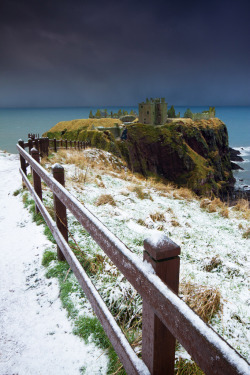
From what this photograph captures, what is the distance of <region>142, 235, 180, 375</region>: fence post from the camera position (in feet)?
4.74

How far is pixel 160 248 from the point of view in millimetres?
1420

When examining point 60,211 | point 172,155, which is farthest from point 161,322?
point 172,155

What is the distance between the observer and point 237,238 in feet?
21.3

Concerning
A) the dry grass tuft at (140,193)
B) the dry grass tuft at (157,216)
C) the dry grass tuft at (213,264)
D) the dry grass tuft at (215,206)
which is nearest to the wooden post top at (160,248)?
the dry grass tuft at (213,264)

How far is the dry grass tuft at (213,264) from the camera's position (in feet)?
15.0

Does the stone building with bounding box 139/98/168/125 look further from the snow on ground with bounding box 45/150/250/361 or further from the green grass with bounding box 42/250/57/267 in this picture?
the green grass with bounding box 42/250/57/267

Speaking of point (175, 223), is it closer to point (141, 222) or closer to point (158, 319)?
point (141, 222)

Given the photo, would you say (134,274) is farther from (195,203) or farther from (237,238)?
(195,203)

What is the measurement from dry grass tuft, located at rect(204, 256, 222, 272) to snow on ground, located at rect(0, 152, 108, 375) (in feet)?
8.55

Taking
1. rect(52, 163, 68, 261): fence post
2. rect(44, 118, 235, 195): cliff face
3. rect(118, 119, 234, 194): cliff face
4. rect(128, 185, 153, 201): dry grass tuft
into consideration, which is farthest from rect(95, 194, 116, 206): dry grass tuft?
rect(118, 119, 234, 194): cliff face

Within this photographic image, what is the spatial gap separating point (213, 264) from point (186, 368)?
8.14 feet

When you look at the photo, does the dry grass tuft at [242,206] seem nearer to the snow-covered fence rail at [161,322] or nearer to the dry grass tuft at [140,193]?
the dry grass tuft at [140,193]

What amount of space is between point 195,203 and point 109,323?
8.32 meters

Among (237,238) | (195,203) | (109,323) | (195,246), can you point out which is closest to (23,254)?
(109,323)
